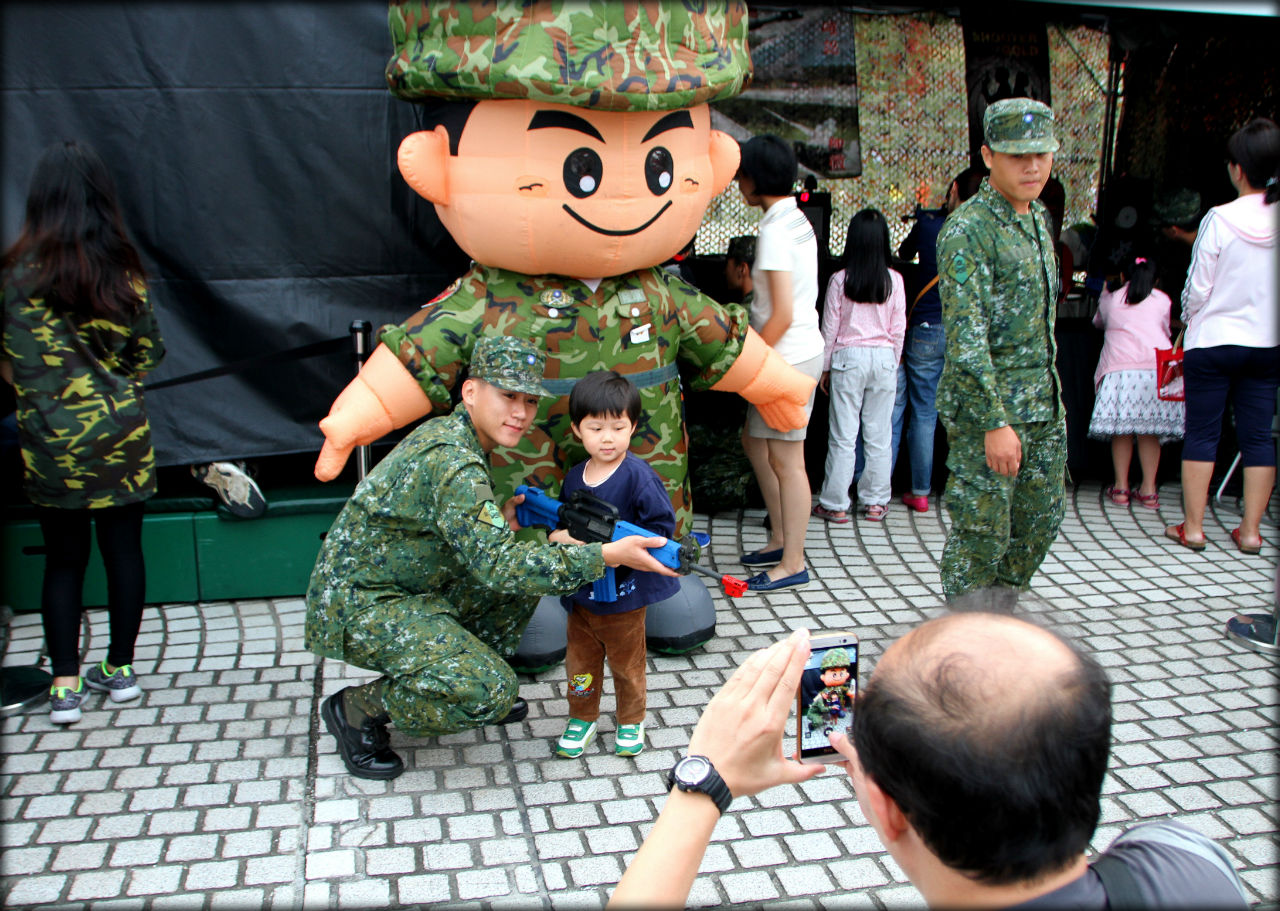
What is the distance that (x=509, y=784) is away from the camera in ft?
10.4

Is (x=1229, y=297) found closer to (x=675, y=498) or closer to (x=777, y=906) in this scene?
(x=675, y=498)

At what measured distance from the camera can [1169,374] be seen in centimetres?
571

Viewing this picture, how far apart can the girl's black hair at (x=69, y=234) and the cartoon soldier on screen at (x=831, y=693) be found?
287 centimetres

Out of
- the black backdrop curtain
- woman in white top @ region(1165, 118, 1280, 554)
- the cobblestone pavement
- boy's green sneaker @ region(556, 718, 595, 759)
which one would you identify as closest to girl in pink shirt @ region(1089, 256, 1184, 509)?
woman in white top @ region(1165, 118, 1280, 554)

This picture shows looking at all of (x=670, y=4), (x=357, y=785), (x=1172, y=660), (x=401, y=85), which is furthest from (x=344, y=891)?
(x=1172, y=660)

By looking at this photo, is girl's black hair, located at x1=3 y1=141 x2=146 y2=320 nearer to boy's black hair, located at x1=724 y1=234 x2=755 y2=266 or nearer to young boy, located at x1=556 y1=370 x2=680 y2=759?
young boy, located at x1=556 y1=370 x2=680 y2=759

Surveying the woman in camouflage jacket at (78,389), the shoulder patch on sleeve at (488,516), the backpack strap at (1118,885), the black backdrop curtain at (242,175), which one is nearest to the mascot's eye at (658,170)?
the black backdrop curtain at (242,175)

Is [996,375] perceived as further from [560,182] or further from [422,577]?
[422,577]

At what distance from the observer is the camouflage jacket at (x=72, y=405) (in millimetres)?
3367

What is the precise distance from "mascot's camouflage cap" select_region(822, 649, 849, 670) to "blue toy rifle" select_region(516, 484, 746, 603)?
44.4 inches

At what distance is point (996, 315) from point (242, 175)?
121 inches

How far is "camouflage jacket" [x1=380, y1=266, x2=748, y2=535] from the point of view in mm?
3650

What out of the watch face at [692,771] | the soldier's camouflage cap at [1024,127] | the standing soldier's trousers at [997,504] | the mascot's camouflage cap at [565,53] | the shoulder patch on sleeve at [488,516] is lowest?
the standing soldier's trousers at [997,504]

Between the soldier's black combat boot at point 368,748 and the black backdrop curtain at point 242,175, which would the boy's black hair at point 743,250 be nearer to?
the black backdrop curtain at point 242,175
